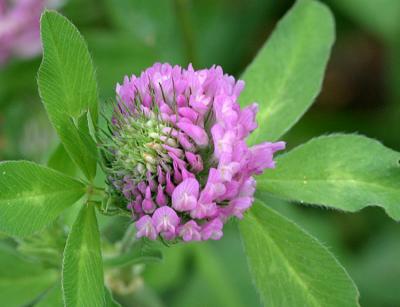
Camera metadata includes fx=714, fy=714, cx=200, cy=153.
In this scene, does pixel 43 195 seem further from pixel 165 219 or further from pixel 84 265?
pixel 165 219

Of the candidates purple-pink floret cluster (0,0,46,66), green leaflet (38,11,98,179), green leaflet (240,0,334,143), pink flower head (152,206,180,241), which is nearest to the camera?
pink flower head (152,206,180,241)

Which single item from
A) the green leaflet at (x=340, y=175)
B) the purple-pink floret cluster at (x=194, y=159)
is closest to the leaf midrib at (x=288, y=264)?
the green leaflet at (x=340, y=175)

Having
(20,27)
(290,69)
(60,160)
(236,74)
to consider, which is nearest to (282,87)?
(290,69)

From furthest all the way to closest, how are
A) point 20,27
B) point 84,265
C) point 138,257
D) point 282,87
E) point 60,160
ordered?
1. point 20,27
2. point 282,87
3. point 60,160
4. point 138,257
5. point 84,265

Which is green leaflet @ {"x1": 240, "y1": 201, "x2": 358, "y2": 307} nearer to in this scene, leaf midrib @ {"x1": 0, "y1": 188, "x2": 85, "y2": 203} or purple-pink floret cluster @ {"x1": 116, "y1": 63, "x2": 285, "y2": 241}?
purple-pink floret cluster @ {"x1": 116, "y1": 63, "x2": 285, "y2": 241}

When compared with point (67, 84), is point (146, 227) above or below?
below

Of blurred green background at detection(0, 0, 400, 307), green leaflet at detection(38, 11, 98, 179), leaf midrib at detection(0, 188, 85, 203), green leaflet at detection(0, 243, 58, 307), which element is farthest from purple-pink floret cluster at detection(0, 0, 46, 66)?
leaf midrib at detection(0, 188, 85, 203)
